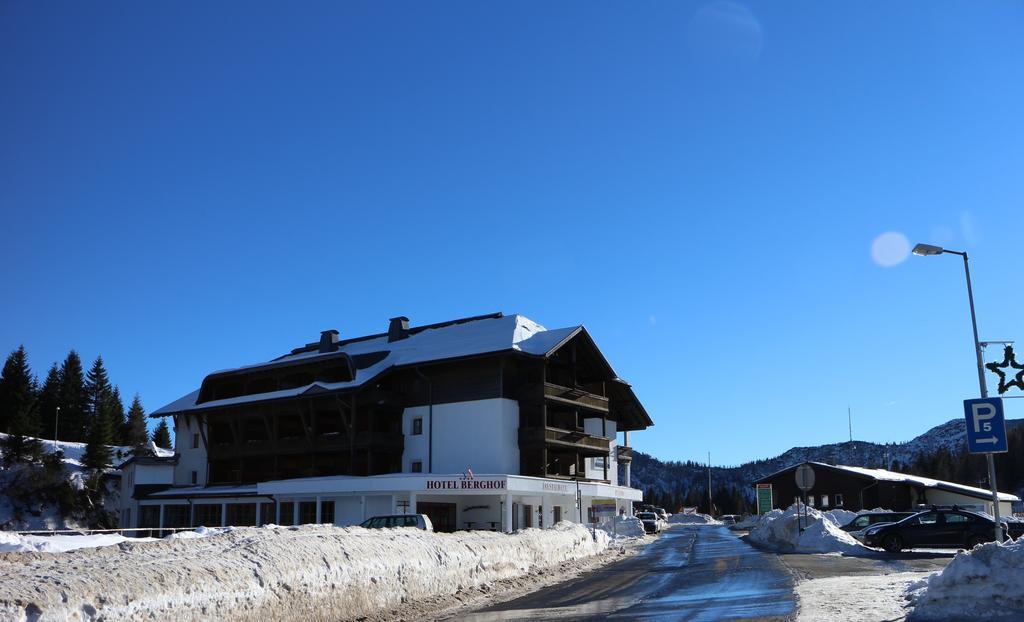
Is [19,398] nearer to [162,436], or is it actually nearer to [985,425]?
[162,436]

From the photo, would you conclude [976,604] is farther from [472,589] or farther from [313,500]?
[313,500]

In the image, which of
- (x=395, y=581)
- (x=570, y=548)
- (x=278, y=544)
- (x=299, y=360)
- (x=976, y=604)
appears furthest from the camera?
(x=299, y=360)

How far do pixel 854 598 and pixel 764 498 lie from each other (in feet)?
138

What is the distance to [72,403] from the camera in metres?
107

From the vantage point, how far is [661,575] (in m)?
22.0

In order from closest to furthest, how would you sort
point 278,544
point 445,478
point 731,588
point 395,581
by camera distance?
point 278,544
point 395,581
point 731,588
point 445,478

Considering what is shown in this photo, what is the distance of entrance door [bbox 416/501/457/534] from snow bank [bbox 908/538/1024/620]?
127 feet

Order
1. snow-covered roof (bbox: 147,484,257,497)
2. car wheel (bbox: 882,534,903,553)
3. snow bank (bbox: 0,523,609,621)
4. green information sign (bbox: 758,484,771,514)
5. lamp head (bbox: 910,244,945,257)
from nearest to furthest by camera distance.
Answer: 1. snow bank (bbox: 0,523,609,621)
2. lamp head (bbox: 910,244,945,257)
3. car wheel (bbox: 882,534,903,553)
4. green information sign (bbox: 758,484,771,514)
5. snow-covered roof (bbox: 147,484,257,497)

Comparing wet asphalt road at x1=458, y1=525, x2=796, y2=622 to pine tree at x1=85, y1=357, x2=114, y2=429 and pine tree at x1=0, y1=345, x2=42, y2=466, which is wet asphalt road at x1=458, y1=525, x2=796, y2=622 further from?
pine tree at x1=85, y1=357, x2=114, y2=429

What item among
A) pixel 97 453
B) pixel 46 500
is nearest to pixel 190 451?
pixel 97 453

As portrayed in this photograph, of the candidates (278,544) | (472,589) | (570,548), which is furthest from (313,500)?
(278,544)

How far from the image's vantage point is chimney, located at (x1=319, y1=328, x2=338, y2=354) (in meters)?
68.7

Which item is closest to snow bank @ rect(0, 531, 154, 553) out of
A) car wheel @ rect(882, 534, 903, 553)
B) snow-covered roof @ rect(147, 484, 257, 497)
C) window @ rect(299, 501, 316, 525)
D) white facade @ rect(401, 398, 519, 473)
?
white facade @ rect(401, 398, 519, 473)

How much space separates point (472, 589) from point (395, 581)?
3706 millimetres
